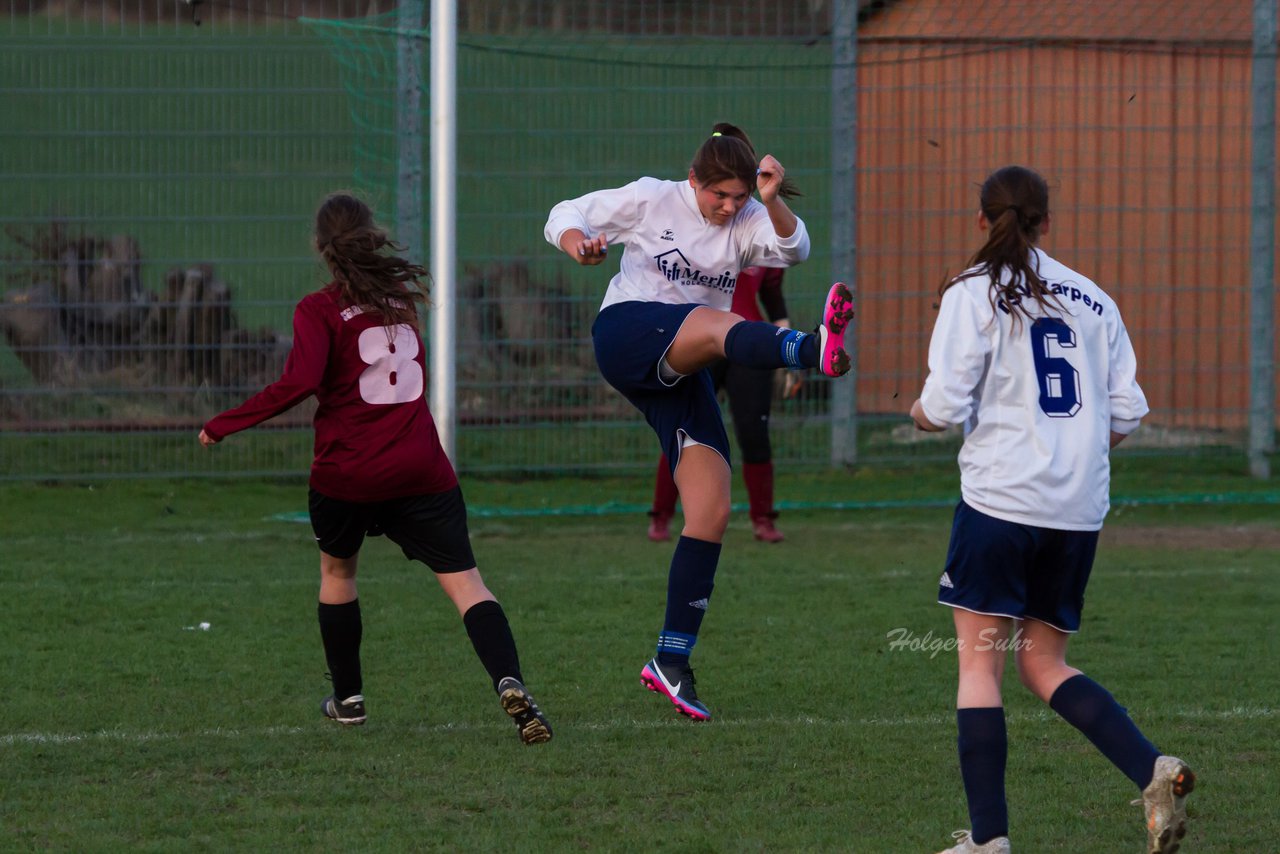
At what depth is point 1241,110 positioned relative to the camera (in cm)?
1154

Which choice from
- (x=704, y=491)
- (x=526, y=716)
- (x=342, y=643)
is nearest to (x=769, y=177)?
(x=704, y=491)

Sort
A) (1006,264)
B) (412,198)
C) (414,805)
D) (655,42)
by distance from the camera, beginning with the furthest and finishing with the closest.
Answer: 1. (655,42)
2. (412,198)
3. (414,805)
4. (1006,264)

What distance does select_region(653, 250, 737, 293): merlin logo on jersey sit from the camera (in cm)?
552

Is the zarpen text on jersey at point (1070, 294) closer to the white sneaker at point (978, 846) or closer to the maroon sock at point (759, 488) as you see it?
the white sneaker at point (978, 846)

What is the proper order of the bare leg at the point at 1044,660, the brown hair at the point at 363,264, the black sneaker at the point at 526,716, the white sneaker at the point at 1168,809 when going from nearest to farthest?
the white sneaker at the point at 1168,809 → the bare leg at the point at 1044,660 → the black sneaker at the point at 526,716 → the brown hair at the point at 363,264

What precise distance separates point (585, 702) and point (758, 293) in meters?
4.09

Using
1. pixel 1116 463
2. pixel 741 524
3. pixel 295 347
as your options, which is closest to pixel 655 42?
pixel 741 524

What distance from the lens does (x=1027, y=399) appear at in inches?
147

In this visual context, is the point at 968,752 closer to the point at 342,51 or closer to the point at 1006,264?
the point at 1006,264

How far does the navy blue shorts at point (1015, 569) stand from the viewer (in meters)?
3.75

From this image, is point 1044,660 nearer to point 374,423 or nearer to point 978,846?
point 978,846

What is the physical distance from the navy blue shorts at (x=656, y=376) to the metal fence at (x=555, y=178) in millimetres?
5356

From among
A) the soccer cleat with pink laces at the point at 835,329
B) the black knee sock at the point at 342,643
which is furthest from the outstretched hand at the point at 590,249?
the black knee sock at the point at 342,643

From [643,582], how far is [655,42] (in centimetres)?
477
